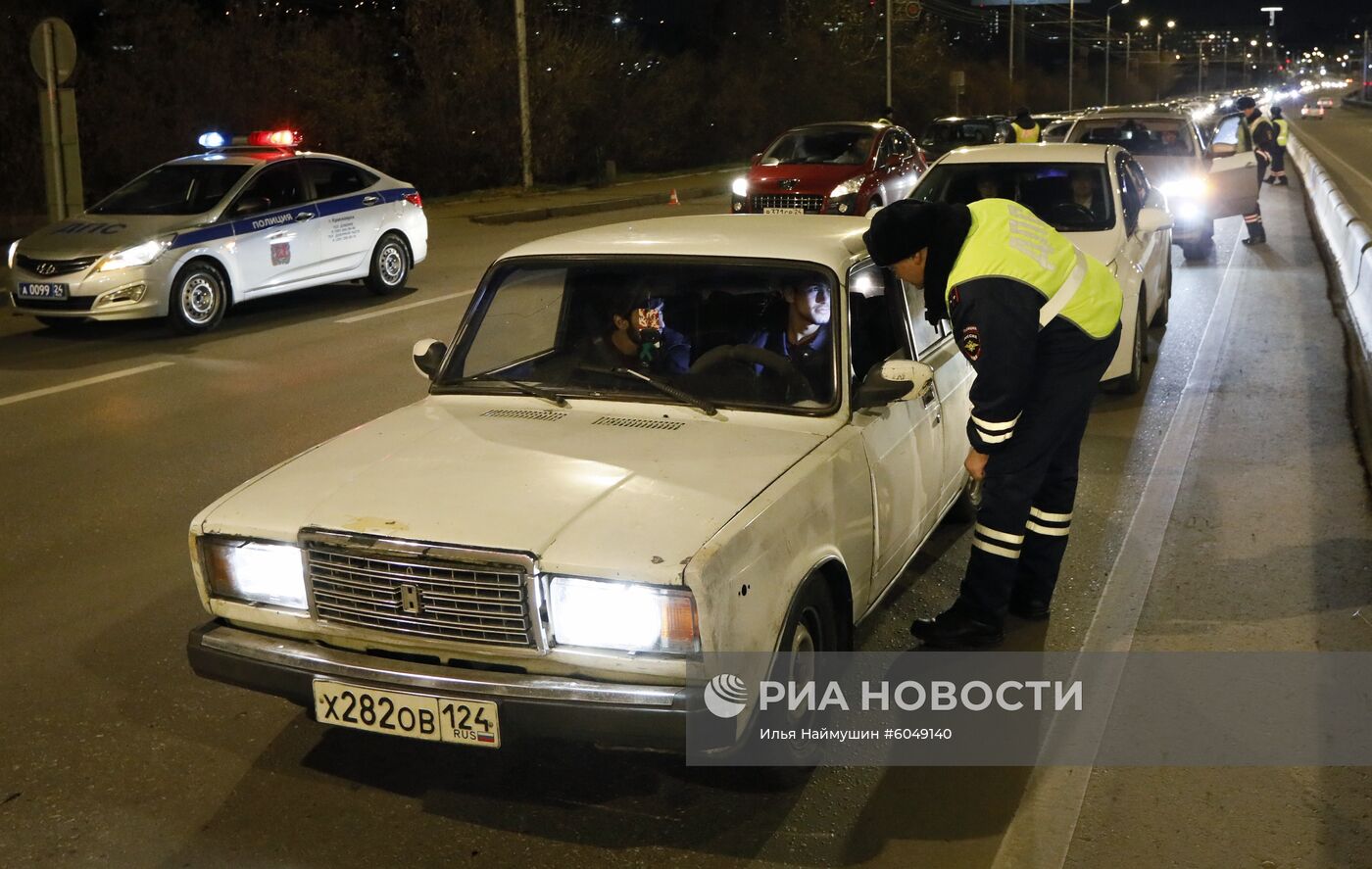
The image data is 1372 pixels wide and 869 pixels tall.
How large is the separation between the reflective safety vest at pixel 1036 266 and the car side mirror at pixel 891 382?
0.32 metres

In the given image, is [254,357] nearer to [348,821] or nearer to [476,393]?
[476,393]

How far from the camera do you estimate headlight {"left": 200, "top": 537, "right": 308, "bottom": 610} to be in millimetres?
3879

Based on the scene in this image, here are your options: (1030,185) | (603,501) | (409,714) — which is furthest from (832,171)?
(409,714)

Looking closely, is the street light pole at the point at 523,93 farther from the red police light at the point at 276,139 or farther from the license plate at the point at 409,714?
the license plate at the point at 409,714

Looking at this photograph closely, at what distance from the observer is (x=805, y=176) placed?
18875mm

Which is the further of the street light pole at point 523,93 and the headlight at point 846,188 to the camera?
the street light pole at point 523,93

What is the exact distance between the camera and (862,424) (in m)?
4.50

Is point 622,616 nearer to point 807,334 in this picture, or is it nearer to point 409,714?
point 409,714

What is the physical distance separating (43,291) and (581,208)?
1556 cm

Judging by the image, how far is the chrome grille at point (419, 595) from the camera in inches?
141

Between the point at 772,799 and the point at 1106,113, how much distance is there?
14.8 m

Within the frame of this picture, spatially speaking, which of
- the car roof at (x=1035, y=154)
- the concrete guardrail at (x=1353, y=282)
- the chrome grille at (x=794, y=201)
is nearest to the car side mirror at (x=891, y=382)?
the concrete guardrail at (x=1353, y=282)

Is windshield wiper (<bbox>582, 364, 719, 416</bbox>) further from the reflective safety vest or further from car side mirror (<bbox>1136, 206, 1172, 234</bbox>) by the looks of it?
car side mirror (<bbox>1136, 206, 1172, 234</bbox>)

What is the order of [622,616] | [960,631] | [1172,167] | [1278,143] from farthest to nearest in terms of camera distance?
1. [1278,143]
2. [1172,167]
3. [960,631]
4. [622,616]
